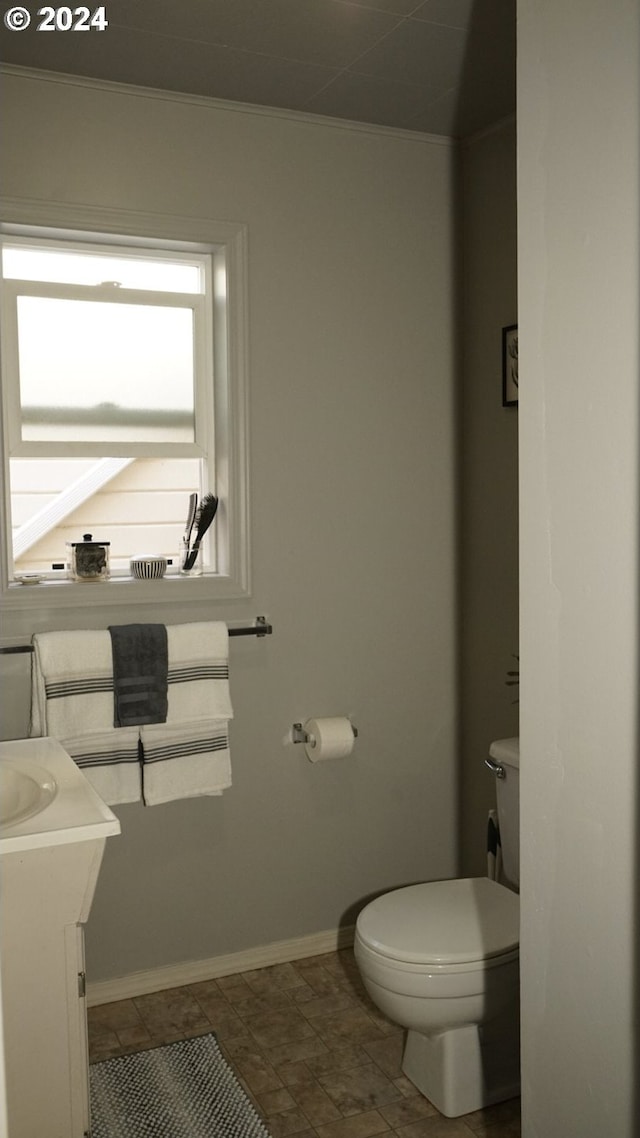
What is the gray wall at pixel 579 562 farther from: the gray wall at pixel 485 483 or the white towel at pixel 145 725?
the gray wall at pixel 485 483

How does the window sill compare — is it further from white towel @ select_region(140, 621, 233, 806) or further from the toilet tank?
the toilet tank

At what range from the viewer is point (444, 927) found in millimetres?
2195

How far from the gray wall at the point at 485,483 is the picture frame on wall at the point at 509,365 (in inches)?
1.0

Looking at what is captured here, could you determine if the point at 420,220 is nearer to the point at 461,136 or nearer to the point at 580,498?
the point at 461,136

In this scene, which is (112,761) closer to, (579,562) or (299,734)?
(299,734)

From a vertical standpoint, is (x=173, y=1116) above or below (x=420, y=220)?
below

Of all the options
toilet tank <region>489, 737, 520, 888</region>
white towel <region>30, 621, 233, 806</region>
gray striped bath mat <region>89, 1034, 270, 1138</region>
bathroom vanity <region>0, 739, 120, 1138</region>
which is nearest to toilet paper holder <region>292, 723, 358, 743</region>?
white towel <region>30, 621, 233, 806</region>

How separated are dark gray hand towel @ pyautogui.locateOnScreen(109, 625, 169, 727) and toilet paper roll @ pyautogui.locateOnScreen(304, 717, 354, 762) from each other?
0.47 metres

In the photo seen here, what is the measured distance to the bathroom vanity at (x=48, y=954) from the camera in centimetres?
166

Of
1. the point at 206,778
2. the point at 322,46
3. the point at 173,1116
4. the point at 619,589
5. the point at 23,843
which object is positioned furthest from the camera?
the point at 206,778

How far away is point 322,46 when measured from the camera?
2.33 metres

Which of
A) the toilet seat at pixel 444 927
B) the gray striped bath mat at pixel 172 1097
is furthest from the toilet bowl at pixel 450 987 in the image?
the gray striped bath mat at pixel 172 1097

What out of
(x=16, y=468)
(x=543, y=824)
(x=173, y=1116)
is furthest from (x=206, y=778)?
(x=543, y=824)

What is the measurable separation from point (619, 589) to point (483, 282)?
2046 mm
